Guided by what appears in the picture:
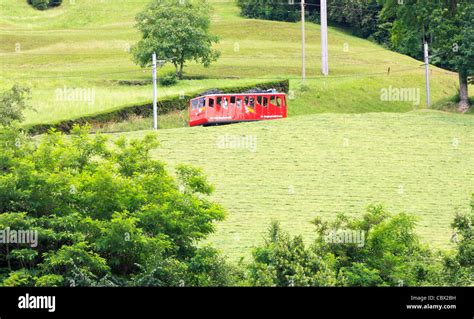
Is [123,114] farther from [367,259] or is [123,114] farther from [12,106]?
[367,259]

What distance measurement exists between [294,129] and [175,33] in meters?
31.7

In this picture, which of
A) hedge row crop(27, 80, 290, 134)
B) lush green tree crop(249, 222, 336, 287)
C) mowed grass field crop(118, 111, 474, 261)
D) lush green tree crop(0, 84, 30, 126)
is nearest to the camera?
lush green tree crop(249, 222, 336, 287)

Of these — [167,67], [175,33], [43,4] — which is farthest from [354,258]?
[43,4]

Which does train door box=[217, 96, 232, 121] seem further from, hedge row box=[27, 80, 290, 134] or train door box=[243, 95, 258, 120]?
hedge row box=[27, 80, 290, 134]

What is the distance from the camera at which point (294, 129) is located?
77.2 meters

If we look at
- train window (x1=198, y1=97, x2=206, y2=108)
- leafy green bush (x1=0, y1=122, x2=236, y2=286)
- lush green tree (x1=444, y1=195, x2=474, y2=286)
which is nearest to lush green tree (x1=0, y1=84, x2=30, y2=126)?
train window (x1=198, y1=97, x2=206, y2=108)

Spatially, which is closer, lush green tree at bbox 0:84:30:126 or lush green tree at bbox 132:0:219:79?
lush green tree at bbox 0:84:30:126

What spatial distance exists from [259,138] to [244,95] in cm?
896

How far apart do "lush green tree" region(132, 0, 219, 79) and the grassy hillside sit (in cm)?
196

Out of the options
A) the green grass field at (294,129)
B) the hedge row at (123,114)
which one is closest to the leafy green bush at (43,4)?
the green grass field at (294,129)

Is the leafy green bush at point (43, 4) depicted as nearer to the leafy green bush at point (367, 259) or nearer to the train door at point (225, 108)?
the train door at point (225, 108)

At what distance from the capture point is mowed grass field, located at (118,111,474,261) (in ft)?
200
